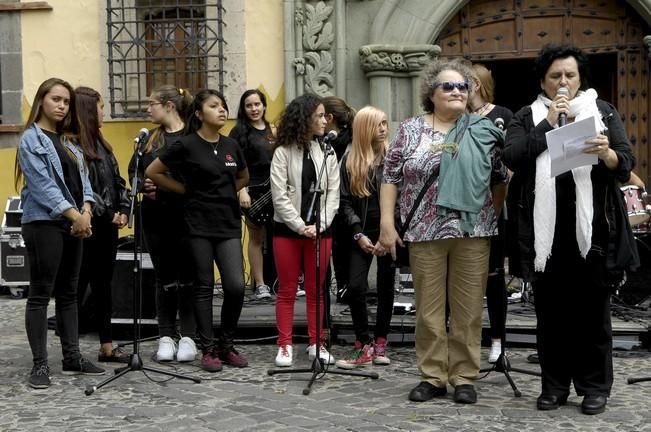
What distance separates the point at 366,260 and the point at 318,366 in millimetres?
915

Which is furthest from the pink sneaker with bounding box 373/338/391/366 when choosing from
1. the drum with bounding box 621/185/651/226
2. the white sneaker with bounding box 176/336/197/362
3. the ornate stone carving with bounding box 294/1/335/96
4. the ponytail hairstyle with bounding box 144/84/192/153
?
the ornate stone carving with bounding box 294/1/335/96

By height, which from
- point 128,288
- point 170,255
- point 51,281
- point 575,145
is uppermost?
point 575,145

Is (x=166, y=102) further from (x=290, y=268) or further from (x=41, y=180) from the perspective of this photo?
(x=290, y=268)

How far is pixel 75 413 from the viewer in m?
5.66

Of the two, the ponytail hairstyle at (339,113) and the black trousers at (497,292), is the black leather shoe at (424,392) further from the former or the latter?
the ponytail hairstyle at (339,113)

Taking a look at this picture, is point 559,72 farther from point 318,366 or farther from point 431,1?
point 431,1

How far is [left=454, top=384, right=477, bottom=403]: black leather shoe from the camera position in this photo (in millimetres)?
5684

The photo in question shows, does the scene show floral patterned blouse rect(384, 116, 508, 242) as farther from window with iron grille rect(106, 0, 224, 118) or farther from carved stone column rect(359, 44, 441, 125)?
window with iron grille rect(106, 0, 224, 118)

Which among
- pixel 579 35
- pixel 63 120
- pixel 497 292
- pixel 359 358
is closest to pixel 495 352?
pixel 497 292

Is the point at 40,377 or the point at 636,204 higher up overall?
the point at 636,204

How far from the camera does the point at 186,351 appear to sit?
708 centimetres

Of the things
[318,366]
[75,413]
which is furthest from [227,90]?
[75,413]

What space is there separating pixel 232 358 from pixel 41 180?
1805 mm

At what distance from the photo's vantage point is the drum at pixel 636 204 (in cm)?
773
